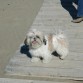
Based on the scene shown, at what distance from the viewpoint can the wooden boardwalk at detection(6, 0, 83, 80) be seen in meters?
5.31

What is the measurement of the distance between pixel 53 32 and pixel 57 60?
108 cm

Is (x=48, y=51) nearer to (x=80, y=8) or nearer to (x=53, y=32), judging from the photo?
(x=53, y=32)

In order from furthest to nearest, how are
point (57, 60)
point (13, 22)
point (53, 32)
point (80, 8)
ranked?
point (13, 22) → point (80, 8) → point (53, 32) → point (57, 60)

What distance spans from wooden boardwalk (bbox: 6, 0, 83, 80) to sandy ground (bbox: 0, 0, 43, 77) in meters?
0.36

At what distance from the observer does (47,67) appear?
18.0ft

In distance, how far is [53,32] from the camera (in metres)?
6.56

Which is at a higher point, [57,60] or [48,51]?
[48,51]

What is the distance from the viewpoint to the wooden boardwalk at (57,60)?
5.31 meters

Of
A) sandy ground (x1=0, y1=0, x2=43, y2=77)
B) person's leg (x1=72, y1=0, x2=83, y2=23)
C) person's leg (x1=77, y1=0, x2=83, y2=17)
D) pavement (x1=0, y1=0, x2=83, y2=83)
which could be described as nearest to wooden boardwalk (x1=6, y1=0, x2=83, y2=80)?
pavement (x1=0, y1=0, x2=83, y2=83)

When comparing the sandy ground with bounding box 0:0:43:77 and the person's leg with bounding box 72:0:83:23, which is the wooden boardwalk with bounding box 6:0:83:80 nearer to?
the person's leg with bounding box 72:0:83:23

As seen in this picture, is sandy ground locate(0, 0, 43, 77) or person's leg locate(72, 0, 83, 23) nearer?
sandy ground locate(0, 0, 43, 77)

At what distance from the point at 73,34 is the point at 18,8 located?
2884mm

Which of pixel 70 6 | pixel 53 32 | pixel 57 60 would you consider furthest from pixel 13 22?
pixel 57 60

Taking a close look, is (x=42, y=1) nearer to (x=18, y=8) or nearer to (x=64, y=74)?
(x=18, y=8)
